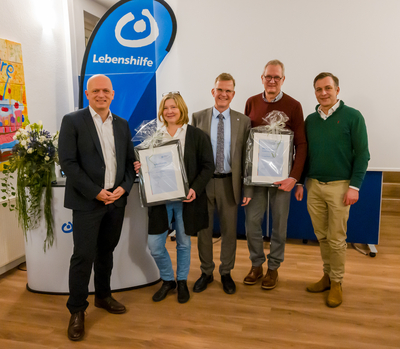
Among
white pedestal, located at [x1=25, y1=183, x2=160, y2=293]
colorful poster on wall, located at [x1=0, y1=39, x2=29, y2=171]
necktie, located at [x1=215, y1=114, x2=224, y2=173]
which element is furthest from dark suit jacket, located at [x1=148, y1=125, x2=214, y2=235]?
colorful poster on wall, located at [x1=0, y1=39, x2=29, y2=171]

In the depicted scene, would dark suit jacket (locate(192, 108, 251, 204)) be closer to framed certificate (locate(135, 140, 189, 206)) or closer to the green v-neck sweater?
framed certificate (locate(135, 140, 189, 206))

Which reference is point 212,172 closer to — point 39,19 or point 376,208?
point 376,208

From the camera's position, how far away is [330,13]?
3180 millimetres

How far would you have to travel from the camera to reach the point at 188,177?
2.16m

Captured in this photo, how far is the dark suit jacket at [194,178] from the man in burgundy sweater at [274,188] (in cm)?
39

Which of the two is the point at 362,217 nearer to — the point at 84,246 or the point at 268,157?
the point at 268,157

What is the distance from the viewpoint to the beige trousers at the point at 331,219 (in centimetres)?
220

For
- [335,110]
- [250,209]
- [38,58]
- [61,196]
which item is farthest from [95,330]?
[38,58]

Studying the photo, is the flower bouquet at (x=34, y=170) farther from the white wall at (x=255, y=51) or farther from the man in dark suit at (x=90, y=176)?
the white wall at (x=255, y=51)

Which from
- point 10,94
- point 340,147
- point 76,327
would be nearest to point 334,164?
point 340,147

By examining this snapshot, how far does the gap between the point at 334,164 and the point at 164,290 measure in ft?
4.91

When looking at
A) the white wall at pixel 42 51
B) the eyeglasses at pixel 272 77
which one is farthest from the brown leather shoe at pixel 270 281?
the white wall at pixel 42 51

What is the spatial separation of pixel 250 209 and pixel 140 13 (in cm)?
223

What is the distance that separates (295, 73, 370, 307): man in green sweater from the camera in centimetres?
212
